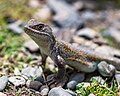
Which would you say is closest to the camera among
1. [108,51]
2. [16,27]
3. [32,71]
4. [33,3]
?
[32,71]

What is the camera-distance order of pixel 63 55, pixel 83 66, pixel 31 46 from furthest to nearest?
pixel 31 46 < pixel 83 66 < pixel 63 55

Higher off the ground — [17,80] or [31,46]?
[17,80]

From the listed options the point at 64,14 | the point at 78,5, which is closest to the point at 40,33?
the point at 64,14

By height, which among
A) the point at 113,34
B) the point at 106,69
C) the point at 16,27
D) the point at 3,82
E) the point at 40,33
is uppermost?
the point at 40,33

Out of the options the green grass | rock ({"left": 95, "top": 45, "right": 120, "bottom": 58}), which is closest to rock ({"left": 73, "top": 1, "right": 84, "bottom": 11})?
rock ({"left": 95, "top": 45, "right": 120, "bottom": 58})

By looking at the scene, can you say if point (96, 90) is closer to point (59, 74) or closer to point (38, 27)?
point (59, 74)

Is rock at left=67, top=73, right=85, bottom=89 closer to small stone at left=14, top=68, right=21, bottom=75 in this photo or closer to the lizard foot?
the lizard foot

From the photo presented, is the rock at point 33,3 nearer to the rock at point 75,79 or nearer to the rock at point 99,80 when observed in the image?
the rock at point 75,79
